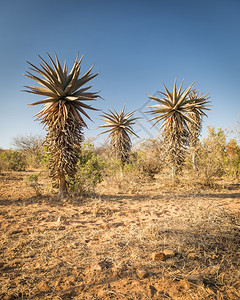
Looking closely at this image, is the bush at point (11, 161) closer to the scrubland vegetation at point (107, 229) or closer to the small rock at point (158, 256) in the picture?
the scrubland vegetation at point (107, 229)

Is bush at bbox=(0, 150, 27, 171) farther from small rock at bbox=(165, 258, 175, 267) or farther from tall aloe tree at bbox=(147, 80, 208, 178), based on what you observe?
small rock at bbox=(165, 258, 175, 267)

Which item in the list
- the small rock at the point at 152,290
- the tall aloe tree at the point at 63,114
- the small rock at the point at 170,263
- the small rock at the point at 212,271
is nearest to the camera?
the small rock at the point at 152,290

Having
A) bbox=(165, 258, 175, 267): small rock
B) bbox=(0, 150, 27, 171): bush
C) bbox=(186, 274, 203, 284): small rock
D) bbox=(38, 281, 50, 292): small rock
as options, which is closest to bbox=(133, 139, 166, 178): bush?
bbox=(165, 258, 175, 267): small rock

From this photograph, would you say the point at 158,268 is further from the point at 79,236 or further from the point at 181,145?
the point at 181,145

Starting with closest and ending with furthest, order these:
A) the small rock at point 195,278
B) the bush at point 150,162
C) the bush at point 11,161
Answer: the small rock at point 195,278 < the bush at point 150,162 < the bush at point 11,161

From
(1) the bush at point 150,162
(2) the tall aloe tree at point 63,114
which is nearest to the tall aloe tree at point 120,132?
(1) the bush at point 150,162

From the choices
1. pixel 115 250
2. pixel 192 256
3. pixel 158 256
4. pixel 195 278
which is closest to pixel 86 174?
pixel 115 250

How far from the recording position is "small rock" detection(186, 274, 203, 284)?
2148 mm

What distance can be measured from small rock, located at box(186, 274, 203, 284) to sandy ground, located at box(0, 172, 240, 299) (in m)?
0.01

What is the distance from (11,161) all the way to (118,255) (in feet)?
48.5

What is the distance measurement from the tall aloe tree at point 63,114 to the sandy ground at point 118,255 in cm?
183

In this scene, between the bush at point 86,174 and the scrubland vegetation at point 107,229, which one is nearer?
the scrubland vegetation at point 107,229

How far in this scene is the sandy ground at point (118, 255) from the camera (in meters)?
2.12

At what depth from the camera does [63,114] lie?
6184 mm
